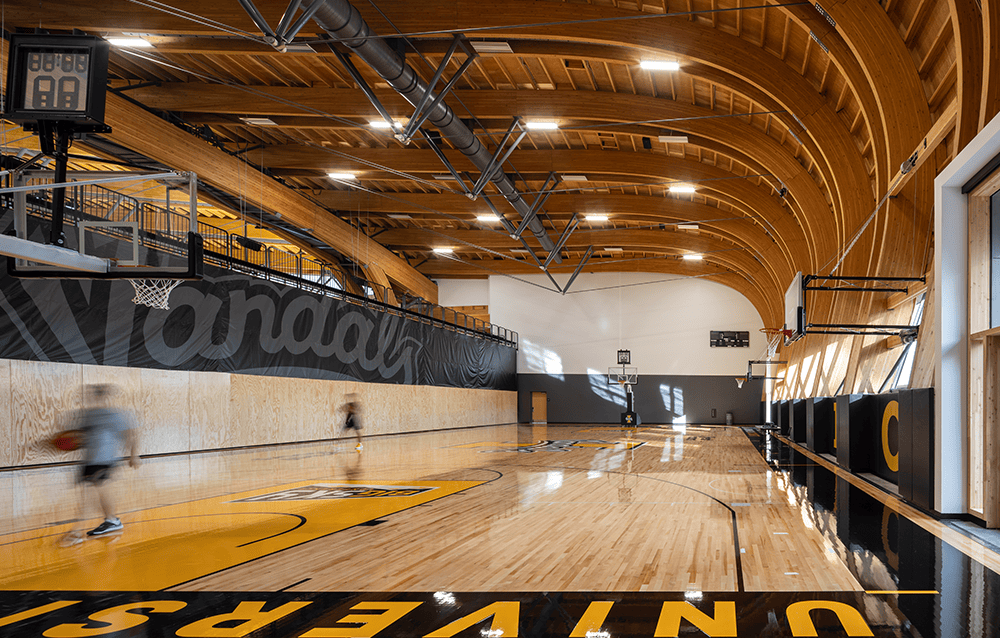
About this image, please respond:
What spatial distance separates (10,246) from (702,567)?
23.5 ft

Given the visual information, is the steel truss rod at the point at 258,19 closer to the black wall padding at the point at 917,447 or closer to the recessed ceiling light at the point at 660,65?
the recessed ceiling light at the point at 660,65

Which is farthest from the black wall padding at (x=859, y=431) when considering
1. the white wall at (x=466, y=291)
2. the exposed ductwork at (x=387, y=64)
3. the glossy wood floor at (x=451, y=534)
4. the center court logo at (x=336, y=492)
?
the white wall at (x=466, y=291)

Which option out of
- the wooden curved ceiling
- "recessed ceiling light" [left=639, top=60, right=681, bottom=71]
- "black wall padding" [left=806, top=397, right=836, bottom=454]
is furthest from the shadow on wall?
"recessed ceiling light" [left=639, top=60, right=681, bottom=71]

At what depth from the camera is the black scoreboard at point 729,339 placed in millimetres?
43500

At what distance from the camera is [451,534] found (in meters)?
7.99

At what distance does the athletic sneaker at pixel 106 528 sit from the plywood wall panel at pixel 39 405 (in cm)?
674

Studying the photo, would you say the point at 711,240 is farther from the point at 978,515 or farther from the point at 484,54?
the point at 978,515

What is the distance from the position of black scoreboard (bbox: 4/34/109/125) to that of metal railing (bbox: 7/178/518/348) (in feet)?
9.50

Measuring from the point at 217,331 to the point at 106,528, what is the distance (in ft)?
37.7

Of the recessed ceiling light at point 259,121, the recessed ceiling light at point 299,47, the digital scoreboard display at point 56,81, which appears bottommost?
the digital scoreboard display at point 56,81

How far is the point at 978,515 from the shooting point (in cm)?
846

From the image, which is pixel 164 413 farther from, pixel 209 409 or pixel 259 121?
pixel 259 121

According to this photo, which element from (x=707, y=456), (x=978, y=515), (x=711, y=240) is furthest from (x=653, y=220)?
(x=978, y=515)

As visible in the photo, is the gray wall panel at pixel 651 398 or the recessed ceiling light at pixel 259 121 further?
the gray wall panel at pixel 651 398
